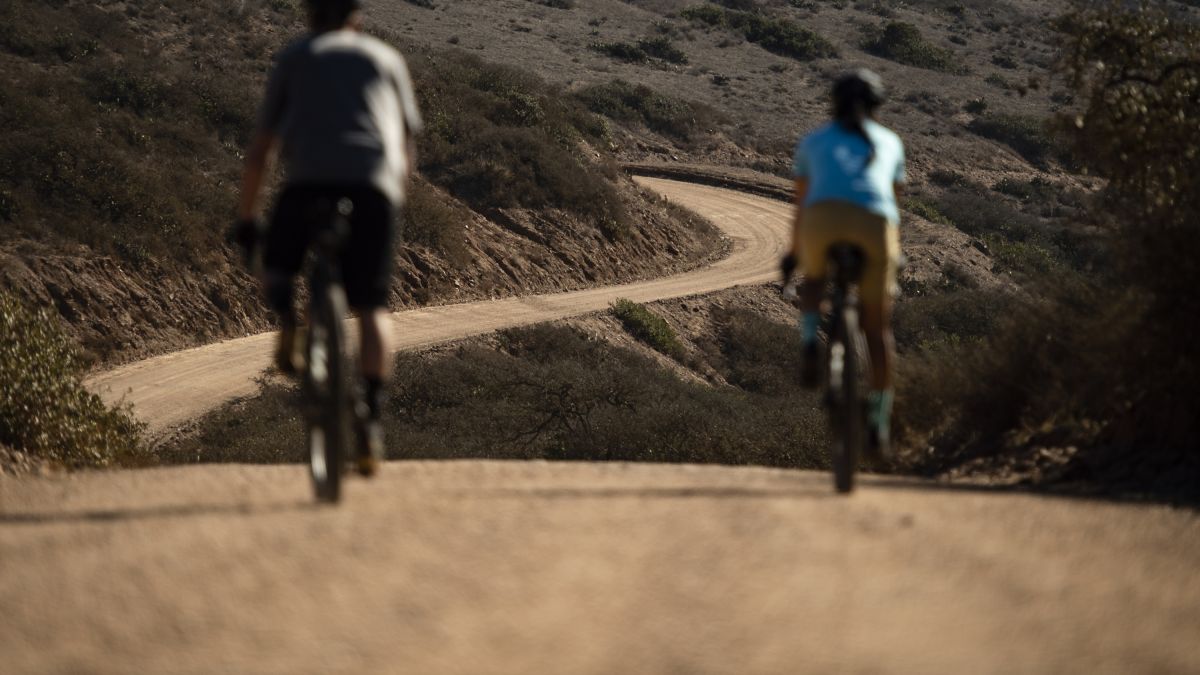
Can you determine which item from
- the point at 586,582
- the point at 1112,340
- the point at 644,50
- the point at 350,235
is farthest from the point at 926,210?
the point at 586,582

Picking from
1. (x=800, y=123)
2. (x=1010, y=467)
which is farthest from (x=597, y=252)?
(x=1010, y=467)

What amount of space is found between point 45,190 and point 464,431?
12.6 m

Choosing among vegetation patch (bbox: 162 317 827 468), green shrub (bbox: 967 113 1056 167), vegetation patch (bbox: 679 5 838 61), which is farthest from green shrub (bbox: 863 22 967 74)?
vegetation patch (bbox: 162 317 827 468)

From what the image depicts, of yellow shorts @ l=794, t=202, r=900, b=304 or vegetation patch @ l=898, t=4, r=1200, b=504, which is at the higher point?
yellow shorts @ l=794, t=202, r=900, b=304

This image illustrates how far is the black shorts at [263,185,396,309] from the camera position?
6590 mm

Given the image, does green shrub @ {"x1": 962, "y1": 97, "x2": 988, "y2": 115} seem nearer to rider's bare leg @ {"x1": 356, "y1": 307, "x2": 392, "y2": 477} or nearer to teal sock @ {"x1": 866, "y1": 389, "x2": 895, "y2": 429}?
teal sock @ {"x1": 866, "y1": 389, "x2": 895, "y2": 429}

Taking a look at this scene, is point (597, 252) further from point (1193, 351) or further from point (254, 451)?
point (1193, 351)

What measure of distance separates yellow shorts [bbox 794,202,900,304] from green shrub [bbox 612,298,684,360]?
26685mm

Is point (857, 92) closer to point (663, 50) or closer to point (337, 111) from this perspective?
point (337, 111)

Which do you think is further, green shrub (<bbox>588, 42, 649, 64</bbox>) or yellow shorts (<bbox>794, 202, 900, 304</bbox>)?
green shrub (<bbox>588, 42, 649, 64</bbox>)

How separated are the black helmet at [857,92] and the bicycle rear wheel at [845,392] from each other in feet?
3.76

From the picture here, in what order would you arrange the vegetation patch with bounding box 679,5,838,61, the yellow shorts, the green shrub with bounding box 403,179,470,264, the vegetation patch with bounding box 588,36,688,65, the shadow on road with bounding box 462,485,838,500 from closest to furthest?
→ the shadow on road with bounding box 462,485,838,500
the yellow shorts
the green shrub with bounding box 403,179,470,264
the vegetation patch with bounding box 588,36,688,65
the vegetation patch with bounding box 679,5,838,61

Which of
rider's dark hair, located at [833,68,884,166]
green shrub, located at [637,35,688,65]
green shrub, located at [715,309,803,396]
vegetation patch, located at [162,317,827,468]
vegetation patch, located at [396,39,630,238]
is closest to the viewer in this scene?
rider's dark hair, located at [833,68,884,166]

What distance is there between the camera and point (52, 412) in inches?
541
